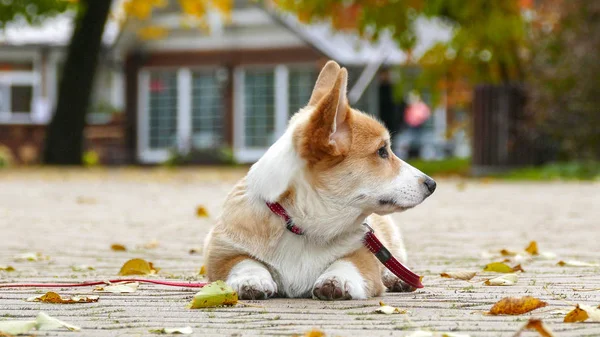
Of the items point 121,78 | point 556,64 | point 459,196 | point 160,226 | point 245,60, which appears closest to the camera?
point 160,226

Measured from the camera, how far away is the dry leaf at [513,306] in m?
3.85

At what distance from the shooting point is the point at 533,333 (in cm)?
336

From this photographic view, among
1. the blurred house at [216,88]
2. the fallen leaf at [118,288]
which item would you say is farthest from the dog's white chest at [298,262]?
the blurred house at [216,88]

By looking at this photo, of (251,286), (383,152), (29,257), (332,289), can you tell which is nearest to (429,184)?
(383,152)

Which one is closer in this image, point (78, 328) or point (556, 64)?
point (78, 328)

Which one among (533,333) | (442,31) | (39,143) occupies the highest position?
(442,31)

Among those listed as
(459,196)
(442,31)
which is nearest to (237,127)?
(442,31)

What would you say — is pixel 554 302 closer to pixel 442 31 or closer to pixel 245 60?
pixel 442 31

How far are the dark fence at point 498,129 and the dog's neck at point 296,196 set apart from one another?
54.2 feet

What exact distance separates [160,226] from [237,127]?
2418 cm

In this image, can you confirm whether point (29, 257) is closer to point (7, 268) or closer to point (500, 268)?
point (7, 268)

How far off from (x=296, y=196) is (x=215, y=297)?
0.57m

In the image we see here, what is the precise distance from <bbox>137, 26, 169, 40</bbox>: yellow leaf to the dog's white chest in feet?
97.0

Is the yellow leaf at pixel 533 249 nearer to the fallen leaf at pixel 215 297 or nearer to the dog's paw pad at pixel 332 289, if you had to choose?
the dog's paw pad at pixel 332 289
